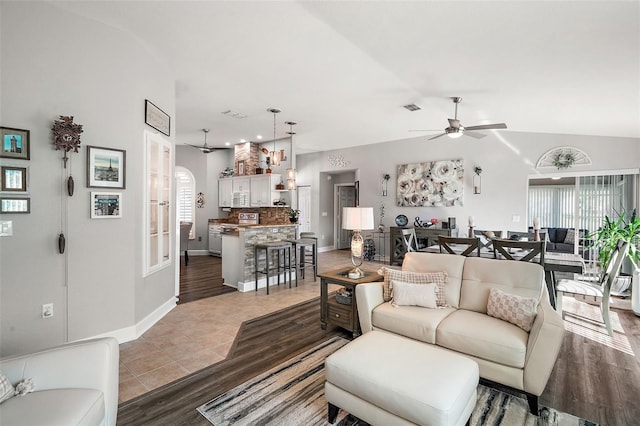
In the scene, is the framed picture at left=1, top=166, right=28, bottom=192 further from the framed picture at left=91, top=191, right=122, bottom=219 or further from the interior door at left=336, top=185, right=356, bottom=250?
the interior door at left=336, top=185, right=356, bottom=250

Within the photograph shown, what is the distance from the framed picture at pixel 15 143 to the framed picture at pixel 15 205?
35cm

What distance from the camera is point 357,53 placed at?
3307 mm

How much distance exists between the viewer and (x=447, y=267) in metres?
3.00

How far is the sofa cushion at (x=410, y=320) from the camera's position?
2525mm

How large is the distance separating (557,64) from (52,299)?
5.34 metres

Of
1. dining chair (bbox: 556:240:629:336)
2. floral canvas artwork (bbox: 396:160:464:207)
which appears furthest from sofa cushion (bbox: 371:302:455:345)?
floral canvas artwork (bbox: 396:160:464:207)

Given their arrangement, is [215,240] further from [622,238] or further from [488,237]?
[622,238]

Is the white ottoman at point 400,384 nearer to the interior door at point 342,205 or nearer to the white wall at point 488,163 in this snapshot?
the white wall at point 488,163

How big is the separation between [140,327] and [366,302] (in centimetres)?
250

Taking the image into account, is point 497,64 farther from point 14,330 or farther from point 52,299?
point 14,330

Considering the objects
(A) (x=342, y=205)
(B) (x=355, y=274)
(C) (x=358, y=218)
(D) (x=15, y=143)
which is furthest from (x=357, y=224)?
(A) (x=342, y=205)

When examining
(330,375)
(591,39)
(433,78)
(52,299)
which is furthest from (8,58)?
(591,39)

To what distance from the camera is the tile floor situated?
254 centimetres

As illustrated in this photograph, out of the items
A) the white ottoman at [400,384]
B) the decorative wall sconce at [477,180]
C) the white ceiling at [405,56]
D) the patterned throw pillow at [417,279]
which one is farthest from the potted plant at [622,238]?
the white ottoman at [400,384]
